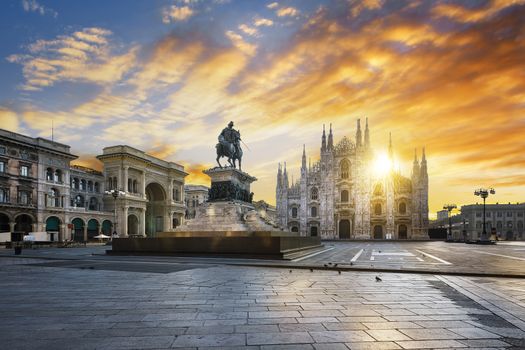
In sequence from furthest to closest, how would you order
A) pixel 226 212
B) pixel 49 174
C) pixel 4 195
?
pixel 49 174, pixel 4 195, pixel 226 212

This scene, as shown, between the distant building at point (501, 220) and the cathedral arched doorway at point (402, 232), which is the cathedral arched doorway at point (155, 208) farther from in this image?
the distant building at point (501, 220)

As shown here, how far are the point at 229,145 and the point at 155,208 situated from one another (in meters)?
51.6

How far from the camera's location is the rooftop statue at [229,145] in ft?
76.5

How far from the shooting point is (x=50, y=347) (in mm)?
4449

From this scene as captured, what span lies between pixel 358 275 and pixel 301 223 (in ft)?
203

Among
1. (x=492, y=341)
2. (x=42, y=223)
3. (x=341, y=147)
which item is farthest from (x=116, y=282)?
(x=341, y=147)

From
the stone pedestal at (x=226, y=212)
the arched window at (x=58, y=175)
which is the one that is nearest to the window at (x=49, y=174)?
the arched window at (x=58, y=175)

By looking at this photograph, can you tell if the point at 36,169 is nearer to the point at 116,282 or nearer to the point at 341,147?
the point at 116,282

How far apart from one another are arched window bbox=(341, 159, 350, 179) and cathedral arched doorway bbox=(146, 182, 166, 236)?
36402 millimetres

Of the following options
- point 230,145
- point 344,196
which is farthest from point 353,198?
point 230,145

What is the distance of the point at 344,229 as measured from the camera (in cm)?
7056

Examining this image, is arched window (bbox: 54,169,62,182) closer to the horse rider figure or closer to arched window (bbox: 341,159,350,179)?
the horse rider figure

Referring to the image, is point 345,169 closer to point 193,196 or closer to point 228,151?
point 193,196

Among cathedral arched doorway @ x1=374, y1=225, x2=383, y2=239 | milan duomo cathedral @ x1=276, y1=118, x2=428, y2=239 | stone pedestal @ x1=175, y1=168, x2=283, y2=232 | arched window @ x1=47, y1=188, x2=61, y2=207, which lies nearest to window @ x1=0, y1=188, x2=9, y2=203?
arched window @ x1=47, y1=188, x2=61, y2=207
